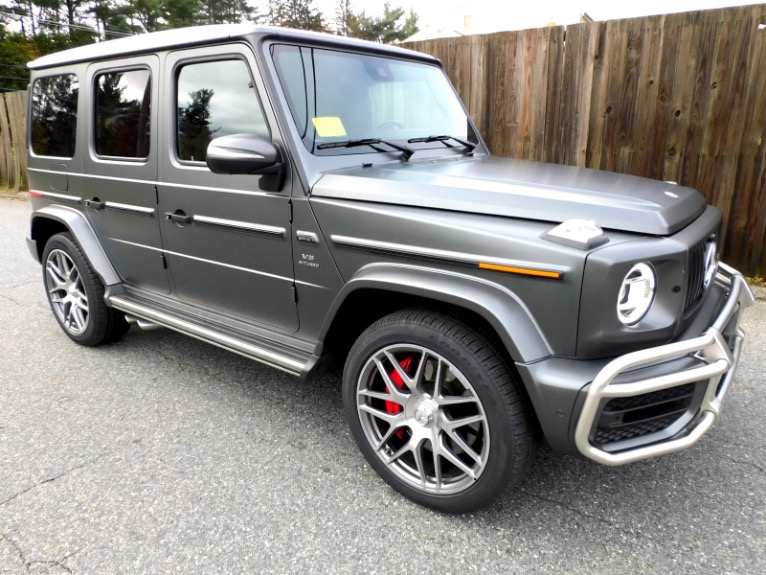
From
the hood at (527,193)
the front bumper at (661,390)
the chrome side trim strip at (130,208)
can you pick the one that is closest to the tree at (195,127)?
the chrome side trim strip at (130,208)

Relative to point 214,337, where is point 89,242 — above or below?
above

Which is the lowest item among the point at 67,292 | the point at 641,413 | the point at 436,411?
the point at 67,292

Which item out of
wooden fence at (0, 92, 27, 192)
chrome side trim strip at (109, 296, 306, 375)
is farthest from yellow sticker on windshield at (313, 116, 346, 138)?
wooden fence at (0, 92, 27, 192)

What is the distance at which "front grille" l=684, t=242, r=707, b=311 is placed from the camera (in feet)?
6.60

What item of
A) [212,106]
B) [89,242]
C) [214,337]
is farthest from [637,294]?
[89,242]

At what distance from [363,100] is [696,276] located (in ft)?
5.82

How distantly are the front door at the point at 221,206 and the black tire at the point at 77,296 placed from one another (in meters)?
0.93

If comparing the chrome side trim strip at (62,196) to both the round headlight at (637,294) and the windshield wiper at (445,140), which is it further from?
the round headlight at (637,294)

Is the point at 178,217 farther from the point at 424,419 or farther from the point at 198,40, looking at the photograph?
the point at 424,419

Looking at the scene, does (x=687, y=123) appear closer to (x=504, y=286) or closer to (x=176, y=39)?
(x=504, y=286)

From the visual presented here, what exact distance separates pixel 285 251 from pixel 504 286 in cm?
113

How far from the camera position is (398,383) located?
236 centimetres

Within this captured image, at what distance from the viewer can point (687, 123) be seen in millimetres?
4855

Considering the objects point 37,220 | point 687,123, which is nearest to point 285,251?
point 37,220
